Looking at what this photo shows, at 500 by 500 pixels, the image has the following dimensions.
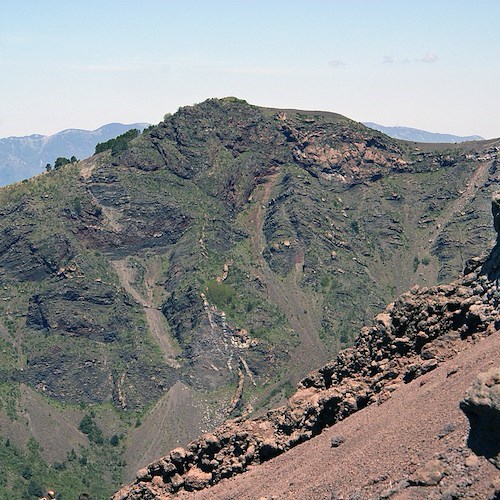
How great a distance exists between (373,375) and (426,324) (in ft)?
11.6

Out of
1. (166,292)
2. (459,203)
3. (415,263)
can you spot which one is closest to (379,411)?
(166,292)

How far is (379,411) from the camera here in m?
36.6

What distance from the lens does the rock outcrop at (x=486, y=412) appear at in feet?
79.2

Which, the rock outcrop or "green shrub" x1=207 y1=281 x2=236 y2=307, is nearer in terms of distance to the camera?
the rock outcrop

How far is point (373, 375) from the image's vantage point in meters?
41.6

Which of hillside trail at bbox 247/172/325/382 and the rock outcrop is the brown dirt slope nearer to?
the rock outcrop

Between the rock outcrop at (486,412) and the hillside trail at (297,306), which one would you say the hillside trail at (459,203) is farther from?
→ the rock outcrop at (486,412)

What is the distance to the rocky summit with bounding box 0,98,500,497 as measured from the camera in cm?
15425

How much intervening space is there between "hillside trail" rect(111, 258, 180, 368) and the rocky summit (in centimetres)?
28

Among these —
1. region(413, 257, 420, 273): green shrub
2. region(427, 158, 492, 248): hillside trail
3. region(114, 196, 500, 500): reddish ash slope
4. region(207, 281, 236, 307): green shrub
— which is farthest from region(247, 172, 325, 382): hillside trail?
region(114, 196, 500, 500): reddish ash slope

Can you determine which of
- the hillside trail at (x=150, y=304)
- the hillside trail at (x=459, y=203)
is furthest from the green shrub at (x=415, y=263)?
the hillside trail at (x=150, y=304)

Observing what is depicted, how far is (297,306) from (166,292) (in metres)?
25.5

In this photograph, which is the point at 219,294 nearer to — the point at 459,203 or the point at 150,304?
the point at 150,304

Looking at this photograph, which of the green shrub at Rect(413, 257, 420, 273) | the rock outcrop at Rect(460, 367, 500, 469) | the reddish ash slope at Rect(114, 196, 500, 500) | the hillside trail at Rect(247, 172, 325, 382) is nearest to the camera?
the rock outcrop at Rect(460, 367, 500, 469)
